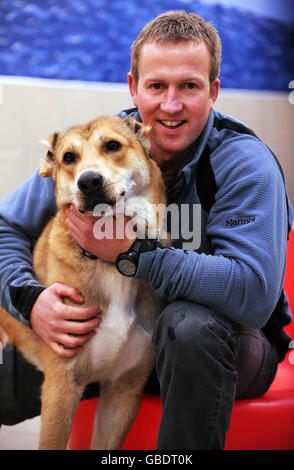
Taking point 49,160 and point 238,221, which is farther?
point 49,160

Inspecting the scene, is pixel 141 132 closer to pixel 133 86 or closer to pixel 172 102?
pixel 172 102

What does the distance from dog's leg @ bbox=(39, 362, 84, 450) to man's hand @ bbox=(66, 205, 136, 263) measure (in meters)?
0.29

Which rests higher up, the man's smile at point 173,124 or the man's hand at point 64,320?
the man's smile at point 173,124

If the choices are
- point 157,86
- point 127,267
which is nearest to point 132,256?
point 127,267

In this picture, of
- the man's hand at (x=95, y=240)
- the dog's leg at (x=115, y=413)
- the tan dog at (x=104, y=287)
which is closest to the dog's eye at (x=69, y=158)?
the tan dog at (x=104, y=287)

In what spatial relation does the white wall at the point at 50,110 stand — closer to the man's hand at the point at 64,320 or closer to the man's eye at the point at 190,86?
the man's eye at the point at 190,86

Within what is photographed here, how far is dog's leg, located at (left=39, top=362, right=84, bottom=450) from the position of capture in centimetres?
116

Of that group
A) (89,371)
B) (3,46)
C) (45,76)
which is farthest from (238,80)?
(89,371)

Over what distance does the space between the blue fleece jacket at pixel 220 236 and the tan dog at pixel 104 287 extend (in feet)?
0.32

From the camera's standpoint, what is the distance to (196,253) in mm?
1096

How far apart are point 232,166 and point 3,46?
2.37 ft

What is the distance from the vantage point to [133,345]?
1.21 m

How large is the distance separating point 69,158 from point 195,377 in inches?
22.7

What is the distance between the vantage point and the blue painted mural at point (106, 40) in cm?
137
